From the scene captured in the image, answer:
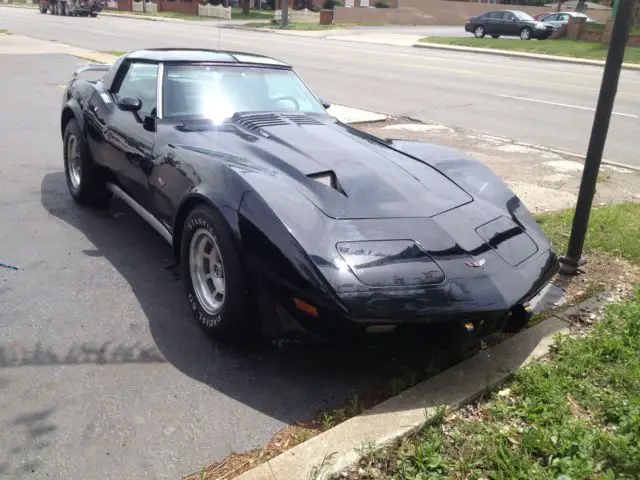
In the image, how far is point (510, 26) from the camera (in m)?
35.7

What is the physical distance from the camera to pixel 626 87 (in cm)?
1681

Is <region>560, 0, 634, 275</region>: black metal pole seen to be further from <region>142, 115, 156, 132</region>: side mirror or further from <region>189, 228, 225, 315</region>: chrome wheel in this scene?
<region>142, 115, 156, 132</region>: side mirror

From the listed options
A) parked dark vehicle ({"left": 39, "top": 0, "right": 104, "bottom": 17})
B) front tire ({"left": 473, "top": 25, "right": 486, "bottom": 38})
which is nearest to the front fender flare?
front tire ({"left": 473, "top": 25, "right": 486, "bottom": 38})

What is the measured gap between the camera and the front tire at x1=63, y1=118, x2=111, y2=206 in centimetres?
531

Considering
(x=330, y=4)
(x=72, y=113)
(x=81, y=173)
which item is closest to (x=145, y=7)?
(x=330, y=4)

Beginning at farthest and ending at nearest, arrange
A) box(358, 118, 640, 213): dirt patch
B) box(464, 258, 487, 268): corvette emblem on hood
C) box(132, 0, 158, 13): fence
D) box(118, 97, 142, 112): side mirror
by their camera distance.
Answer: box(132, 0, 158, 13): fence, box(358, 118, 640, 213): dirt patch, box(118, 97, 142, 112): side mirror, box(464, 258, 487, 268): corvette emblem on hood

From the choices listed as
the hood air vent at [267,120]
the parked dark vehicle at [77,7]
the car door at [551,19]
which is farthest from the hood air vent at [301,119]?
the parked dark vehicle at [77,7]

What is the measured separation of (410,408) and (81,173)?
3765mm

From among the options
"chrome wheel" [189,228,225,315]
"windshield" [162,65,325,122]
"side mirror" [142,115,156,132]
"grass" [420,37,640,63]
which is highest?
"grass" [420,37,640,63]

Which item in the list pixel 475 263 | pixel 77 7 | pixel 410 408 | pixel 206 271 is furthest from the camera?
pixel 77 7

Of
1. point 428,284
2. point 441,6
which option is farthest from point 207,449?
point 441,6

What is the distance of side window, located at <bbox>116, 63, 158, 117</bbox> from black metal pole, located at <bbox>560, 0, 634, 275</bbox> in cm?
313

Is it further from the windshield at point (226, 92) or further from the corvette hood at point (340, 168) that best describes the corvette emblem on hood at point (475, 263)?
the windshield at point (226, 92)

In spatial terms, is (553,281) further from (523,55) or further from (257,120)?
(523,55)
